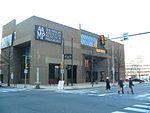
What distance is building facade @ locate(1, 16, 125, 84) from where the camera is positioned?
173ft

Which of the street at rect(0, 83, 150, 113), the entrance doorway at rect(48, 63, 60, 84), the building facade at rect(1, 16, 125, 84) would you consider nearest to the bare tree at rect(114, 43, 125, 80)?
the building facade at rect(1, 16, 125, 84)

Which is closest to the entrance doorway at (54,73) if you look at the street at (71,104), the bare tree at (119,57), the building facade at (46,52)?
the building facade at (46,52)

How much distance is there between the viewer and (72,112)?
1249 cm

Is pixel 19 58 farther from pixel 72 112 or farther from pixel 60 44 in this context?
pixel 72 112

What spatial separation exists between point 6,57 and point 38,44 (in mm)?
14756

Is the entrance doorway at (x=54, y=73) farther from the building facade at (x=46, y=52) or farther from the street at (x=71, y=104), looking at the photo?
the street at (x=71, y=104)

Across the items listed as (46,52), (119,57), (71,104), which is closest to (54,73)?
(46,52)

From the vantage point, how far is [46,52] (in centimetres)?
5447

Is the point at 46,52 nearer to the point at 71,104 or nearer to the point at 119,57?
the point at 119,57

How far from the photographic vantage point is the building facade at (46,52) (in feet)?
173

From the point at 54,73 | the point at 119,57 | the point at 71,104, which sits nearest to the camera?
the point at 71,104

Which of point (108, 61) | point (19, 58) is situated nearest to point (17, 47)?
point (19, 58)

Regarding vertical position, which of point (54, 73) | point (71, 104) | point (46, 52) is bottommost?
point (71, 104)

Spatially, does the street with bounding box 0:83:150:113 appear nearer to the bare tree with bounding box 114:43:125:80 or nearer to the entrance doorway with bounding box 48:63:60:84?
the entrance doorway with bounding box 48:63:60:84
